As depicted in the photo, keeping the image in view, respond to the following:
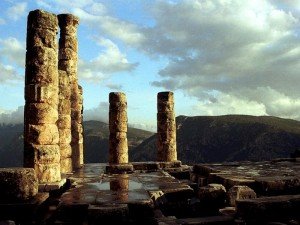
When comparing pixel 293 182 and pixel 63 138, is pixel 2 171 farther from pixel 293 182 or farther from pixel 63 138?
pixel 63 138

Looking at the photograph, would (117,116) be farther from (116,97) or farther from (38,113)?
(38,113)

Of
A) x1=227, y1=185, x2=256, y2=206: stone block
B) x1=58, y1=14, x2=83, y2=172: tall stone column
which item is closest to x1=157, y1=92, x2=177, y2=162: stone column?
x1=58, y1=14, x2=83, y2=172: tall stone column

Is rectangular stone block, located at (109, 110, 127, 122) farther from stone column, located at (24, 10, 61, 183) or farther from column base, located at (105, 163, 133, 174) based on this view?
Answer: stone column, located at (24, 10, 61, 183)

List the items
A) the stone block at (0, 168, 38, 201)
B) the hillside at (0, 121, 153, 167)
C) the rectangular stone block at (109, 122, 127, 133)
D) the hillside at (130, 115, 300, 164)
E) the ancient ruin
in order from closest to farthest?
the ancient ruin → the stone block at (0, 168, 38, 201) → the rectangular stone block at (109, 122, 127, 133) → the hillside at (130, 115, 300, 164) → the hillside at (0, 121, 153, 167)

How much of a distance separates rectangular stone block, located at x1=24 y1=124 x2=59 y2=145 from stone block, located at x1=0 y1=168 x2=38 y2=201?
367 cm

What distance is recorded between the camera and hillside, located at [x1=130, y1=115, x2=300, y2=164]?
82.4 metres

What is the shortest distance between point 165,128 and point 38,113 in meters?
10.8

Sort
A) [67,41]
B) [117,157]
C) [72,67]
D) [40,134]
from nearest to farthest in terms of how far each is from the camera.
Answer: [40,134] < [67,41] < [72,67] < [117,157]

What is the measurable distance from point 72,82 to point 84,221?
13.9m

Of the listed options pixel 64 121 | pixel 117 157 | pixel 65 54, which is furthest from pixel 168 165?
pixel 65 54

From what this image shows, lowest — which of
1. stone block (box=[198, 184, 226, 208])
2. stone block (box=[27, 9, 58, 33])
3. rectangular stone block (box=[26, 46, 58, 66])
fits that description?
stone block (box=[198, 184, 226, 208])

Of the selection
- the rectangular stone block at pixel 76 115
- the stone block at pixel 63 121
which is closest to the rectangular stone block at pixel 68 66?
the rectangular stone block at pixel 76 115

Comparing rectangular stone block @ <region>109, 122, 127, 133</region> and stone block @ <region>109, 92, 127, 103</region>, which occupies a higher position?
stone block @ <region>109, 92, 127, 103</region>

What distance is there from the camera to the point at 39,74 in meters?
12.7
